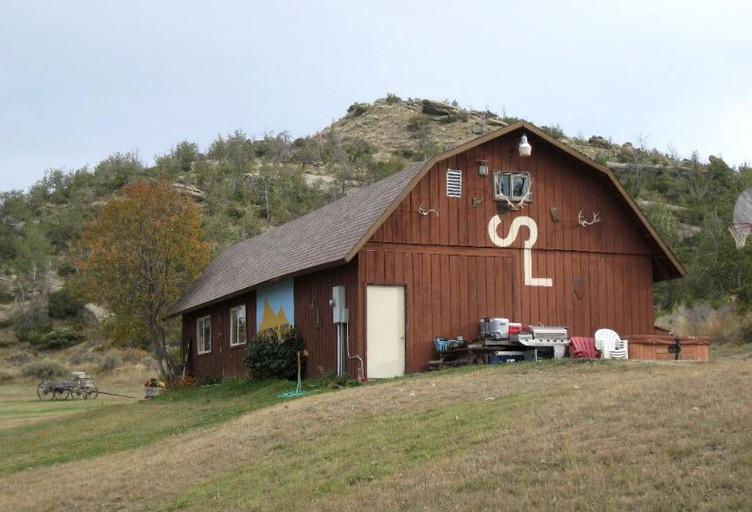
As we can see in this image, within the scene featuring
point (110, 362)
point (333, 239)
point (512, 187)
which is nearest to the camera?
point (333, 239)

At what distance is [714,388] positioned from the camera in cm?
1214

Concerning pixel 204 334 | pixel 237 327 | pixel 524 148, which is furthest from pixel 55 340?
pixel 524 148

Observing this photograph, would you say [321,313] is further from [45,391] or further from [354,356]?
[45,391]

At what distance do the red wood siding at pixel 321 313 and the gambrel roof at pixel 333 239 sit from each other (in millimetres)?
568

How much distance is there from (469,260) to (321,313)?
146 inches

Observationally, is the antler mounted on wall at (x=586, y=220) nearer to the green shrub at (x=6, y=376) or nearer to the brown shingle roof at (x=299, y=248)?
the brown shingle roof at (x=299, y=248)

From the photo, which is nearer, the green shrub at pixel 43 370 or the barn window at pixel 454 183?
the barn window at pixel 454 183

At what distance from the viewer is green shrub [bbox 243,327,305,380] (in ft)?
80.1

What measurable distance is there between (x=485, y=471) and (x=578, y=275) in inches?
585

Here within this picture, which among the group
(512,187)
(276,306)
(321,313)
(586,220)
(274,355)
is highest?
(512,187)

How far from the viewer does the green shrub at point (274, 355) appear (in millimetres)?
24422

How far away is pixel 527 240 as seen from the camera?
24.1 metres

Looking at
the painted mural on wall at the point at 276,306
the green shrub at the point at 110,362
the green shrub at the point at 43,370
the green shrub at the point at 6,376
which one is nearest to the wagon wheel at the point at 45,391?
the green shrub at the point at 43,370

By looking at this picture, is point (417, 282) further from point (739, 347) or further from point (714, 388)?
point (714, 388)
